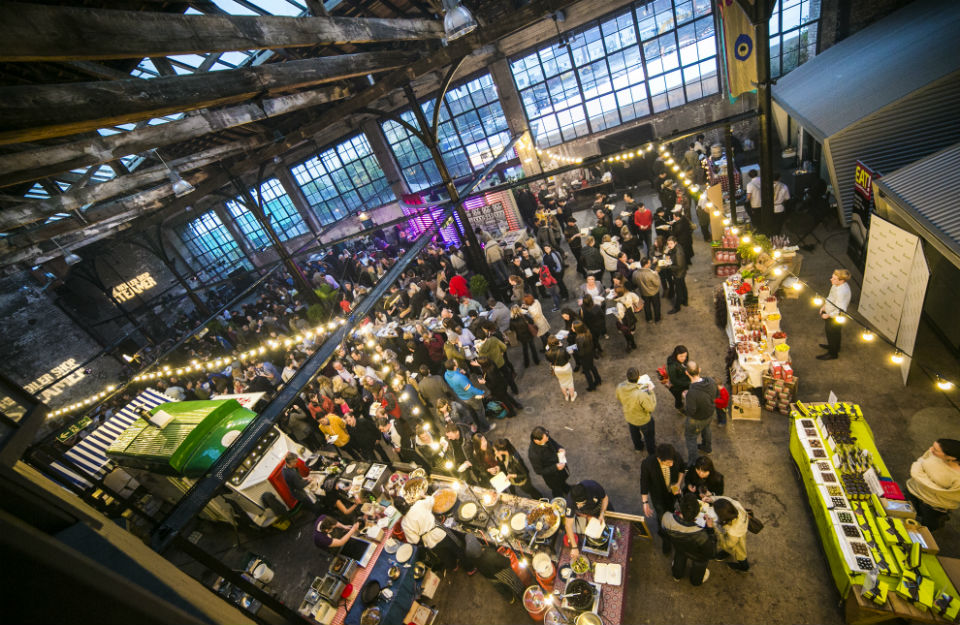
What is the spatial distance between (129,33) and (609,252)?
784cm

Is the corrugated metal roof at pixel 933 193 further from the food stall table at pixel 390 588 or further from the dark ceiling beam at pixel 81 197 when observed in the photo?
the dark ceiling beam at pixel 81 197

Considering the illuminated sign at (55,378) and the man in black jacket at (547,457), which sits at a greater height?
the illuminated sign at (55,378)

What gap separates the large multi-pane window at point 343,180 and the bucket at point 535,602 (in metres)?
15.6

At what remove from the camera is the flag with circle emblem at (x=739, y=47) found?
6.35 m

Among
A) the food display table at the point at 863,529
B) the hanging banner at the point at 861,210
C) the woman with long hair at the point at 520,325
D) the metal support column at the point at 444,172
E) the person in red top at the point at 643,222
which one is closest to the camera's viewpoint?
the food display table at the point at 863,529

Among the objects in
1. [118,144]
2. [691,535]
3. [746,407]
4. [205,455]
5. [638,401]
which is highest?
[118,144]

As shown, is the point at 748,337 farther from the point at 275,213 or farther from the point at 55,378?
the point at 55,378

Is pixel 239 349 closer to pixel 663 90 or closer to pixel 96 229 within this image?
pixel 96 229

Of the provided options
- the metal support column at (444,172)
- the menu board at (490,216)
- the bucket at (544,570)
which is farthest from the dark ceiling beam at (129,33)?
the menu board at (490,216)

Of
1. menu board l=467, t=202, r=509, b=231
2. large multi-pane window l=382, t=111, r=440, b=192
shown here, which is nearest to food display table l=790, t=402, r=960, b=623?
menu board l=467, t=202, r=509, b=231

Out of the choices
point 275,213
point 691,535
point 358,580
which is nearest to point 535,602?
point 691,535

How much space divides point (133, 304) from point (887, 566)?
25030 mm

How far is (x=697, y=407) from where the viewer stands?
4977 mm

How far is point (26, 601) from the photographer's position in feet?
1.37
